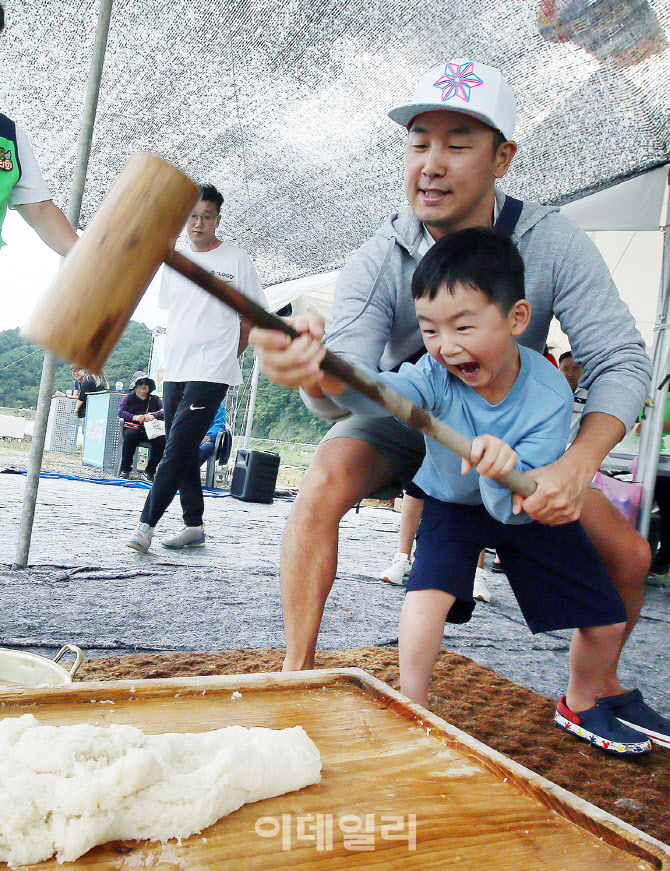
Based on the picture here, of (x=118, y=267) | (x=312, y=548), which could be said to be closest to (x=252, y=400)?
(x=312, y=548)

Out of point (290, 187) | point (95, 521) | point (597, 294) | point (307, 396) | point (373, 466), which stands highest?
point (290, 187)

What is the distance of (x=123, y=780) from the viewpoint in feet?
2.07

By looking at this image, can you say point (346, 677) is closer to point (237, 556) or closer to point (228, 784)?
point (228, 784)

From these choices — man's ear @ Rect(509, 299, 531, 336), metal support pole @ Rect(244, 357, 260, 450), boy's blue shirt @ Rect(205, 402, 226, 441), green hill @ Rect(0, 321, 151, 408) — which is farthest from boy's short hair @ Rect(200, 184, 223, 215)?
green hill @ Rect(0, 321, 151, 408)

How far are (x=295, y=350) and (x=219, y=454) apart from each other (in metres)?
7.15

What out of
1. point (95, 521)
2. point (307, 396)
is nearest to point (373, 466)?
point (307, 396)

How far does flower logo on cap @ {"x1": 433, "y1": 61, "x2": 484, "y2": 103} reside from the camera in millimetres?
1409

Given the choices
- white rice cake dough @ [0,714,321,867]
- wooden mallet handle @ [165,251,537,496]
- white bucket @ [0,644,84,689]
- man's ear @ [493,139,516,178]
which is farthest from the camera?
man's ear @ [493,139,516,178]

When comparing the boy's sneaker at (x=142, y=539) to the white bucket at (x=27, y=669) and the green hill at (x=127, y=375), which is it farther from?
the green hill at (x=127, y=375)

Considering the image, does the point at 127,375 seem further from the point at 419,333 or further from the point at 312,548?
the point at 312,548

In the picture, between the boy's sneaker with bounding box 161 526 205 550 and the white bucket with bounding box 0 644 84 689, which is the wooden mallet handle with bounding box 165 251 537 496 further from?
the boy's sneaker with bounding box 161 526 205 550

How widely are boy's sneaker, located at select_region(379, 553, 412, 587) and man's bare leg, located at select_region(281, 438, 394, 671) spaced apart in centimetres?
169

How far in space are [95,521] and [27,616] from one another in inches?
83.6

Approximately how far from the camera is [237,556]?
323 cm
